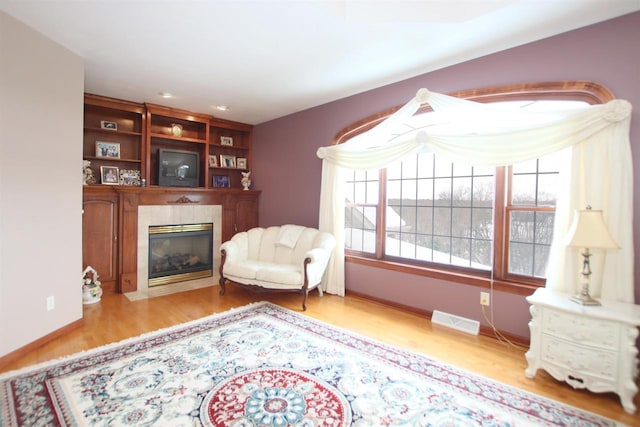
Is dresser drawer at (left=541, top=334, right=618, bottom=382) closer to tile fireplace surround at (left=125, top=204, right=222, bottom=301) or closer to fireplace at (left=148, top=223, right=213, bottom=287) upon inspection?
tile fireplace surround at (left=125, top=204, right=222, bottom=301)

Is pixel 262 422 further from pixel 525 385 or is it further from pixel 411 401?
pixel 525 385

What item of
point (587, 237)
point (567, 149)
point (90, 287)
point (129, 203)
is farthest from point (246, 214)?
point (587, 237)

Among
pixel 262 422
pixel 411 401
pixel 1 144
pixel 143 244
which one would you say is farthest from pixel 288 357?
pixel 143 244

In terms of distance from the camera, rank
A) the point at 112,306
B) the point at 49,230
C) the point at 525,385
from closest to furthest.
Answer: the point at 525,385 → the point at 49,230 → the point at 112,306

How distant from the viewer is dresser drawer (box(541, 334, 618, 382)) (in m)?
2.03

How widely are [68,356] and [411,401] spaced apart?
105 inches

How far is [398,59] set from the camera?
10.1ft

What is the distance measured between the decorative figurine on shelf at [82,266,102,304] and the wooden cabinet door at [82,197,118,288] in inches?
4.3

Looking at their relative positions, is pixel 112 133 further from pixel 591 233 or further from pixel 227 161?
pixel 591 233

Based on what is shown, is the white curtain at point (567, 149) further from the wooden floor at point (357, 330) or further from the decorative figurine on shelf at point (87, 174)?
the decorative figurine on shelf at point (87, 174)

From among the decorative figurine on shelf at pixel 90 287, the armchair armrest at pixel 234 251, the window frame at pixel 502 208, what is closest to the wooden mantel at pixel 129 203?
the decorative figurine on shelf at pixel 90 287

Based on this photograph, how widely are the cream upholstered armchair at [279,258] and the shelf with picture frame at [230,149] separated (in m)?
1.46

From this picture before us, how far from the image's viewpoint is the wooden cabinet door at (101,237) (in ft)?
13.5

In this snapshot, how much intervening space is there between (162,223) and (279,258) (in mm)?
1875
